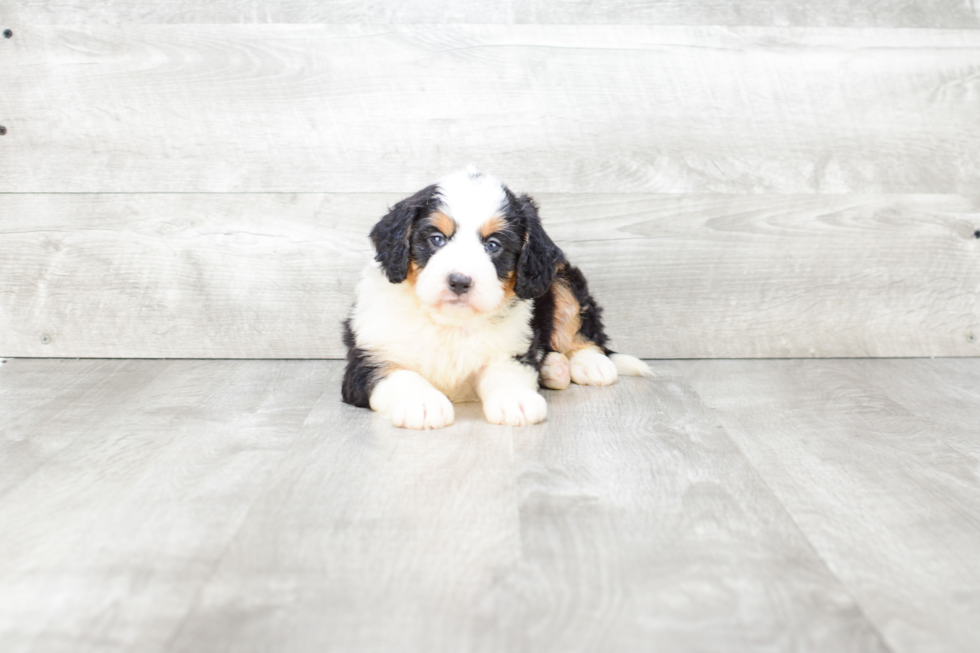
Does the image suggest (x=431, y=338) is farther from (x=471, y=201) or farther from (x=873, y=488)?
(x=873, y=488)

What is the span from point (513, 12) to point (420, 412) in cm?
163

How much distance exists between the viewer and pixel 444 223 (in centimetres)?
228

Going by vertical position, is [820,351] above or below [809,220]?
below

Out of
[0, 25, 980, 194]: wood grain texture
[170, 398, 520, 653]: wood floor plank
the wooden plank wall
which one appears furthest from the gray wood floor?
[0, 25, 980, 194]: wood grain texture

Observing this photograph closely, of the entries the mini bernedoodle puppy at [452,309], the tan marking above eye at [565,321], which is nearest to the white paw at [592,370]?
the tan marking above eye at [565,321]

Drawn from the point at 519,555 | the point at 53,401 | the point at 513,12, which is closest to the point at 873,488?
the point at 519,555

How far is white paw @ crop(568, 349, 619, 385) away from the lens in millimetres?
2746

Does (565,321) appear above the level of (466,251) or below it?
below

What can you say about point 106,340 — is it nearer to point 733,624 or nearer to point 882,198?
point 733,624

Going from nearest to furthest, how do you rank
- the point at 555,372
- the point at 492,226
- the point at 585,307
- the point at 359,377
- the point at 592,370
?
the point at 492,226, the point at 359,377, the point at 555,372, the point at 592,370, the point at 585,307

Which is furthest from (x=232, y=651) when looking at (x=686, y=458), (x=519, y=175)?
(x=519, y=175)

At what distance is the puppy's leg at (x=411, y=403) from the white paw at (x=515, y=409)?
11cm

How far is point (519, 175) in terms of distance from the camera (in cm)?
311

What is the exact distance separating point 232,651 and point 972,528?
54.0 inches
